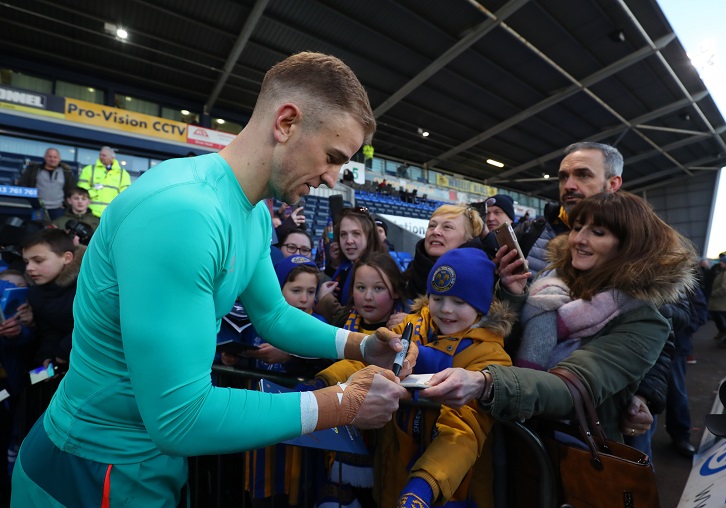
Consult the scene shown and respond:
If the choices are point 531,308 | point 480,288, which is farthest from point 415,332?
point 531,308

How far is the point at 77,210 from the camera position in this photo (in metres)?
5.31

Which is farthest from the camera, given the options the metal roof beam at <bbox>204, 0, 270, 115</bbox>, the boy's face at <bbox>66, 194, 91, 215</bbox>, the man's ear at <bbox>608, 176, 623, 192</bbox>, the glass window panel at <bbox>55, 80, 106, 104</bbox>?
the glass window panel at <bbox>55, 80, 106, 104</bbox>

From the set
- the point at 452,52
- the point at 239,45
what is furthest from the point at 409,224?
the point at 239,45

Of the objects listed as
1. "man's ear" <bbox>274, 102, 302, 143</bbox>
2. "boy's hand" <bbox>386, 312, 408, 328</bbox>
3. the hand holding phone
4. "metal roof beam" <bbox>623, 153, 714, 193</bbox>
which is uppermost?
"metal roof beam" <bbox>623, 153, 714, 193</bbox>

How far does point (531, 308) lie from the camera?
4.97ft

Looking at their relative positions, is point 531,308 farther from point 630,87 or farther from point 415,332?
point 630,87

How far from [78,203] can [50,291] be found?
3.88 m

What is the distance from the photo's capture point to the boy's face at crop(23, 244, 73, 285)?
222 cm

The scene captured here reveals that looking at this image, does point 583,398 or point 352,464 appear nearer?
point 583,398

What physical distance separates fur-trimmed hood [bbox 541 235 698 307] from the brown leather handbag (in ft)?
1.60

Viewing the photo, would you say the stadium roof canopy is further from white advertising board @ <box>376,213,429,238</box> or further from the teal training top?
the teal training top

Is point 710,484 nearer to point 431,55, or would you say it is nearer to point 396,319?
point 396,319

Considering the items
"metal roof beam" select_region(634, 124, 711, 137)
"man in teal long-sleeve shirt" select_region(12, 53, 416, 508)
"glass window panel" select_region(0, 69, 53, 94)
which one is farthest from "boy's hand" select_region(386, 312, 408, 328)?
"metal roof beam" select_region(634, 124, 711, 137)

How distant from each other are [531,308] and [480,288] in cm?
24
